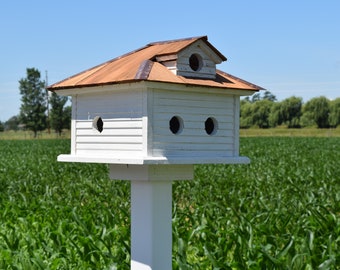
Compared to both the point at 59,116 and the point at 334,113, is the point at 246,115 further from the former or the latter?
the point at 59,116

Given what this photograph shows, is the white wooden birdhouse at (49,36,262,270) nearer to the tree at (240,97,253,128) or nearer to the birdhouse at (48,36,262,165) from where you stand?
the birdhouse at (48,36,262,165)

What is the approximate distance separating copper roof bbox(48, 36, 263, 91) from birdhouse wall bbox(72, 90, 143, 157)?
0.11m

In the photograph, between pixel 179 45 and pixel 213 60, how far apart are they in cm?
25

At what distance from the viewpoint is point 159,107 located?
131 inches

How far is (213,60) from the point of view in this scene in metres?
3.65

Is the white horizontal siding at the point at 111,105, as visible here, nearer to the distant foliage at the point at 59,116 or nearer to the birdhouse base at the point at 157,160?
the birdhouse base at the point at 157,160

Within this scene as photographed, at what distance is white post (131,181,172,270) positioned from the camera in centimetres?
345

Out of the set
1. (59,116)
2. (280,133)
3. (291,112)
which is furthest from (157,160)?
(291,112)

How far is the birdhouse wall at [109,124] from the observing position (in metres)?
3.36

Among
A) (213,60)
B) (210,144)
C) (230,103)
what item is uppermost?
(213,60)

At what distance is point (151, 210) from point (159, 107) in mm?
585

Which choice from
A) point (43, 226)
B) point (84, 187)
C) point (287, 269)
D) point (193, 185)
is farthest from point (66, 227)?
point (193, 185)

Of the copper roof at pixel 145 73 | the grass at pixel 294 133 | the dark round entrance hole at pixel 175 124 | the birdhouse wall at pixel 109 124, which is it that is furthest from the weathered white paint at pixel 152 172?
the grass at pixel 294 133

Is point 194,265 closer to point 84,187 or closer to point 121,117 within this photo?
point 121,117
